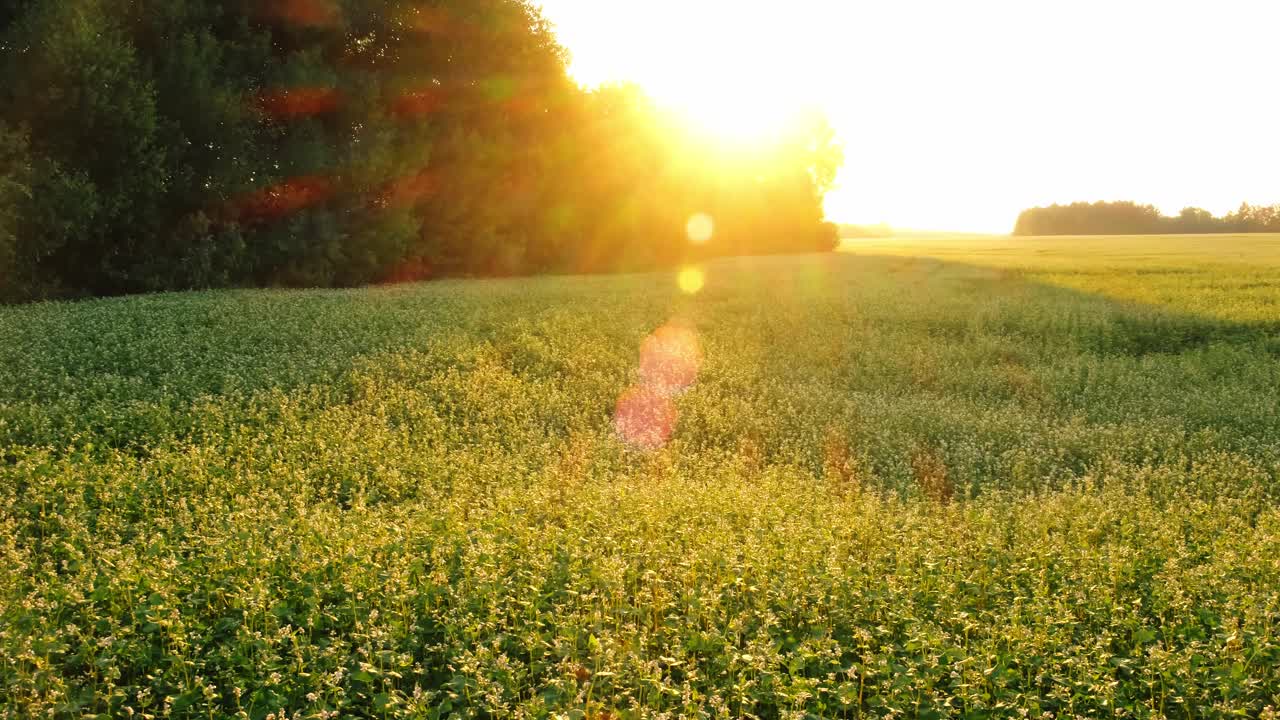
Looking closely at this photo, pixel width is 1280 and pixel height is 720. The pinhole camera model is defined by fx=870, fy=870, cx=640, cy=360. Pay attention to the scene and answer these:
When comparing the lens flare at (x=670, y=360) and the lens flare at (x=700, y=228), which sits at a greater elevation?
the lens flare at (x=700, y=228)

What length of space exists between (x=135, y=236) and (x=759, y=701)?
28.2 m

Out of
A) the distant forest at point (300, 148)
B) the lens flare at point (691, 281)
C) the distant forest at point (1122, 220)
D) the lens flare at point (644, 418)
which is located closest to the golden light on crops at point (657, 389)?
the lens flare at point (644, 418)

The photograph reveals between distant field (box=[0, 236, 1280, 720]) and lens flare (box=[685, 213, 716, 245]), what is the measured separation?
117ft

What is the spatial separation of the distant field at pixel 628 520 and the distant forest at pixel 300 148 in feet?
25.7

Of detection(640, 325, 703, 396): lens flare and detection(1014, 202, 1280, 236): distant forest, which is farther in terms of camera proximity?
detection(1014, 202, 1280, 236): distant forest

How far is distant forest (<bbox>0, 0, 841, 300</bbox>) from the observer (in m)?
24.1

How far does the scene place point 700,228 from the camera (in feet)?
185

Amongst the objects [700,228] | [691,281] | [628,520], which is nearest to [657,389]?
[628,520]

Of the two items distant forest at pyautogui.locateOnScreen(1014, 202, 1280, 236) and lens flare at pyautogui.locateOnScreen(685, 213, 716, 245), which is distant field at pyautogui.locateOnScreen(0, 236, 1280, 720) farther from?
distant forest at pyautogui.locateOnScreen(1014, 202, 1280, 236)

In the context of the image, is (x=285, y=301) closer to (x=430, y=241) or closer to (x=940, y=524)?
(x=430, y=241)

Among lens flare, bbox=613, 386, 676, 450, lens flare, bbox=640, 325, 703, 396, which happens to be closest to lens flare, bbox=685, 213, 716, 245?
lens flare, bbox=640, 325, 703, 396

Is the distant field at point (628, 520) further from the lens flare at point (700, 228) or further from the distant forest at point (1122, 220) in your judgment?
the distant forest at point (1122, 220)

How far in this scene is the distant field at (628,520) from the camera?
5.57 meters

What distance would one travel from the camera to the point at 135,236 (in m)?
27.5
